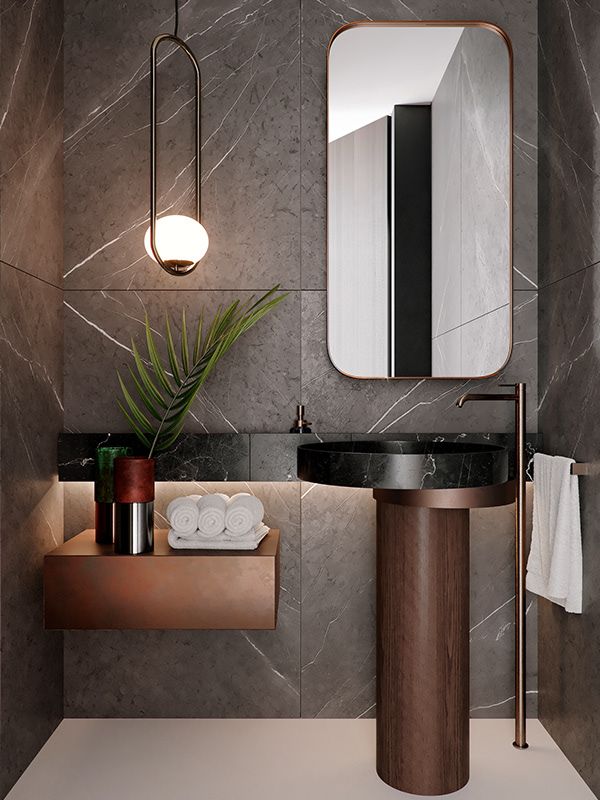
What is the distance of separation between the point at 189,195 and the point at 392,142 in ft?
2.21

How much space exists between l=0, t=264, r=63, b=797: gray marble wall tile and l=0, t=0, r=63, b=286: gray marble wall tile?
0.10 metres

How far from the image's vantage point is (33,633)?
73.8 inches

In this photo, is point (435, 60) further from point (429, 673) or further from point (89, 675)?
point (89, 675)

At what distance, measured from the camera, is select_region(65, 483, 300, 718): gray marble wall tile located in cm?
212

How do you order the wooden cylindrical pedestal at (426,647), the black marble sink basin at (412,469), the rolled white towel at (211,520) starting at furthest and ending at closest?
the rolled white towel at (211,520) → the wooden cylindrical pedestal at (426,647) → the black marble sink basin at (412,469)

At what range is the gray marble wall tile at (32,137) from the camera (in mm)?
1720

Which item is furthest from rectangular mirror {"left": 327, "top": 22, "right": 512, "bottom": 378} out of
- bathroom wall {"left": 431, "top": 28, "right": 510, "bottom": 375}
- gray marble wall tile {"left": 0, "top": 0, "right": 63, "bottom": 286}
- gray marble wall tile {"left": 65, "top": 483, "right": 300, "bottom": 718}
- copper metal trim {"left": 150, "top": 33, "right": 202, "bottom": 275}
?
gray marble wall tile {"left": 0, "top": 0, "right": 63, "bottom": 286}

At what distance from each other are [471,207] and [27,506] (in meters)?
1.62

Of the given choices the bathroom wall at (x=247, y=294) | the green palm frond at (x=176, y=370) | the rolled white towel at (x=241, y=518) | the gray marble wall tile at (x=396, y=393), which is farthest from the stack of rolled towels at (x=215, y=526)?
the gray marble wall tile at (x=396, y=393)

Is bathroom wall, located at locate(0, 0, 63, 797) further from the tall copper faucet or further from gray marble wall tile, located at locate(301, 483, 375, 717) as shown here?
the tall copper faucet

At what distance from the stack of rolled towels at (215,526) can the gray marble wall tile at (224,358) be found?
379 mm

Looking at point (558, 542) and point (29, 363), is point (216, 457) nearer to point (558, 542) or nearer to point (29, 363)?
point (29, 363)

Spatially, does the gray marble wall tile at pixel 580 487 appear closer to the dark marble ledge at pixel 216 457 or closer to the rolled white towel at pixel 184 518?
the dark marble ledge at pixel 216 457

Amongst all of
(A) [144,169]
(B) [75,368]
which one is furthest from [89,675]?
(A) [144,169]
